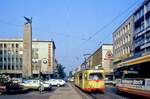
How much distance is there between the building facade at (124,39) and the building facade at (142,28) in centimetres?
295

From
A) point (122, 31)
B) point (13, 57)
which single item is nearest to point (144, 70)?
point (122, 31)

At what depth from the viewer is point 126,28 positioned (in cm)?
9388

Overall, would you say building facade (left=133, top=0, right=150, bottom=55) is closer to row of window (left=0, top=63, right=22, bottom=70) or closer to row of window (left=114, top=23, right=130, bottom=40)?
row of window (left=114, top=23, right=130, bottom=40)

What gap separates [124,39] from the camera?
311ft

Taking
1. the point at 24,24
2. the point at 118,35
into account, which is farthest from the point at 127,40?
the point at 24,24

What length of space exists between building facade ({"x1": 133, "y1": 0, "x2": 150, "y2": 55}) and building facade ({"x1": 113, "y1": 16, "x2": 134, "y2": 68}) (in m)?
2.95

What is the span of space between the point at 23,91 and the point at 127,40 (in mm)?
58630

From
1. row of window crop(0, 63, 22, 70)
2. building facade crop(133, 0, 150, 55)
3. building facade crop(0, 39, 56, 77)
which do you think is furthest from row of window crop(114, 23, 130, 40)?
row of window crop(0, 63, 22, 70)

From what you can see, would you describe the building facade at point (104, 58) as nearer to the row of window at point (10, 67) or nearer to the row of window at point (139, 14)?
the row of window at point (10, 67)

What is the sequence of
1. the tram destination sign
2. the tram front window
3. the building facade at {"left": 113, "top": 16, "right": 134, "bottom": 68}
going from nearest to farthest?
the tram destination sign → the tram front window → the building facade at {"left": 113, "top": 16, "right": 134, "bottom": 68}

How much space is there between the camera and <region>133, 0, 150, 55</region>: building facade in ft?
240

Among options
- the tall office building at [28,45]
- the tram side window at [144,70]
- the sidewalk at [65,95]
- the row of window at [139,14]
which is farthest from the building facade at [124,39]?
the tram side window at [144,70]

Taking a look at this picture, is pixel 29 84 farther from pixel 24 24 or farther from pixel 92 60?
pixel 92 60

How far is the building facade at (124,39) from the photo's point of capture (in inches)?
3469
